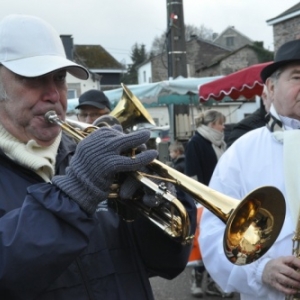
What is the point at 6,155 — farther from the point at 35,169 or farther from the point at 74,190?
the point at 74,190

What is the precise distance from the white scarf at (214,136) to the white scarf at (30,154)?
4382mm

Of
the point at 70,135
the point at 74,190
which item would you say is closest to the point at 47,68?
the point at 70,135

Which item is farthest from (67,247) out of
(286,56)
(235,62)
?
(235,62)

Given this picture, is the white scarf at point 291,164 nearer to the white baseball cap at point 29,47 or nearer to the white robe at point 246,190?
the white robe at point 246,190

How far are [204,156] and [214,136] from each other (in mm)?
297

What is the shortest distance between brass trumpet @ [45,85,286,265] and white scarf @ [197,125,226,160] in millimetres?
4106

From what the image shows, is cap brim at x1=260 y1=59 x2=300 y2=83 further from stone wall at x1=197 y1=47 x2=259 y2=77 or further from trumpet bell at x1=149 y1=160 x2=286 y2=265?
stone wall at x1=197 y1=47 x2=259 y2=77

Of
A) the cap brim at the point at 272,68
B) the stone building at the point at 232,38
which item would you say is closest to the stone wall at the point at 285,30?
the cap brim at the point at 272,68

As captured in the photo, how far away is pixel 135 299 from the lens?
1.74 m

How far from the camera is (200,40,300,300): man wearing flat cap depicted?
2.30m

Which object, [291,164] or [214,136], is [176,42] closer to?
[214,136]

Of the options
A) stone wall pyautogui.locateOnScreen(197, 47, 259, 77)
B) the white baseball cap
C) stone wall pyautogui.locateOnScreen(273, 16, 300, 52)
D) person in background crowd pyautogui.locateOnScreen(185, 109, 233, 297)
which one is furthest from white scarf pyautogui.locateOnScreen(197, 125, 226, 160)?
stone wall pyautogui.locateOnScreen(197, 47, 259, 77)

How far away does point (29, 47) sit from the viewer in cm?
169

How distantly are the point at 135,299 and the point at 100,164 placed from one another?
1.70ft
